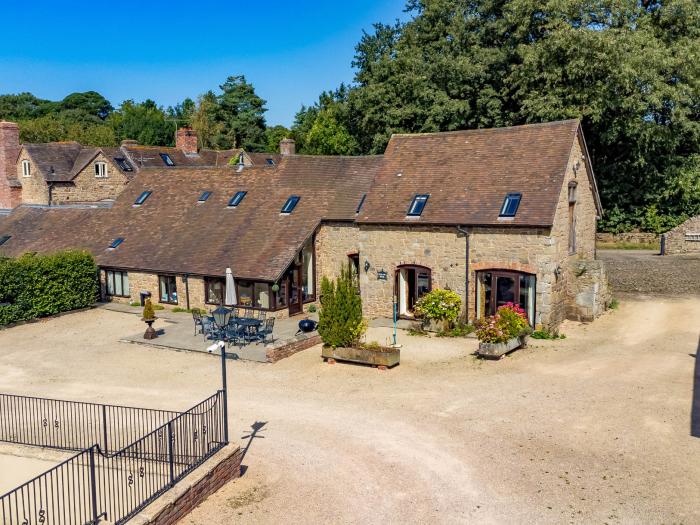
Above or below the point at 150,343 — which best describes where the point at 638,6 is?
above

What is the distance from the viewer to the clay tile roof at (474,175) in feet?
73.4

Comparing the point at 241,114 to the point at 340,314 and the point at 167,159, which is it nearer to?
the point at 167,159

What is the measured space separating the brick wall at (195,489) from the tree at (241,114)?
73.0 m

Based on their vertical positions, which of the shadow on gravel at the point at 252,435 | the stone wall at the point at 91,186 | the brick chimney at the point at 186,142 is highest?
the brick chimney at the point at 186,142

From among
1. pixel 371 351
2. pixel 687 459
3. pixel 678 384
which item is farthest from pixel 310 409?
pixel 678 384

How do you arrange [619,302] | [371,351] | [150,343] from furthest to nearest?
[619,302] → [150,343] → [371,351]

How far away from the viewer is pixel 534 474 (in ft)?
40.2

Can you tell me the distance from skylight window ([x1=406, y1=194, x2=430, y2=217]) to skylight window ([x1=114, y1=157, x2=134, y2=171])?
2950 centimetres

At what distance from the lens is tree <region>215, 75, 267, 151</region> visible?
3253 inches

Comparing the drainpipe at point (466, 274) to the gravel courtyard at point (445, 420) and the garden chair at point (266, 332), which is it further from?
the garden chair at point (266, 332)

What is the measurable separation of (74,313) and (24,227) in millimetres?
10314

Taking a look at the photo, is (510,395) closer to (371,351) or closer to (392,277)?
(371,351)

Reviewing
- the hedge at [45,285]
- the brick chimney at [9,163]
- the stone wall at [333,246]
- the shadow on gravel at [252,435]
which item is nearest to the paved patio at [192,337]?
the stone wall at [333,246]

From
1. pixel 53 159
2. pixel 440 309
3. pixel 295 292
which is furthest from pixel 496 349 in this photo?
pixel 53 159
